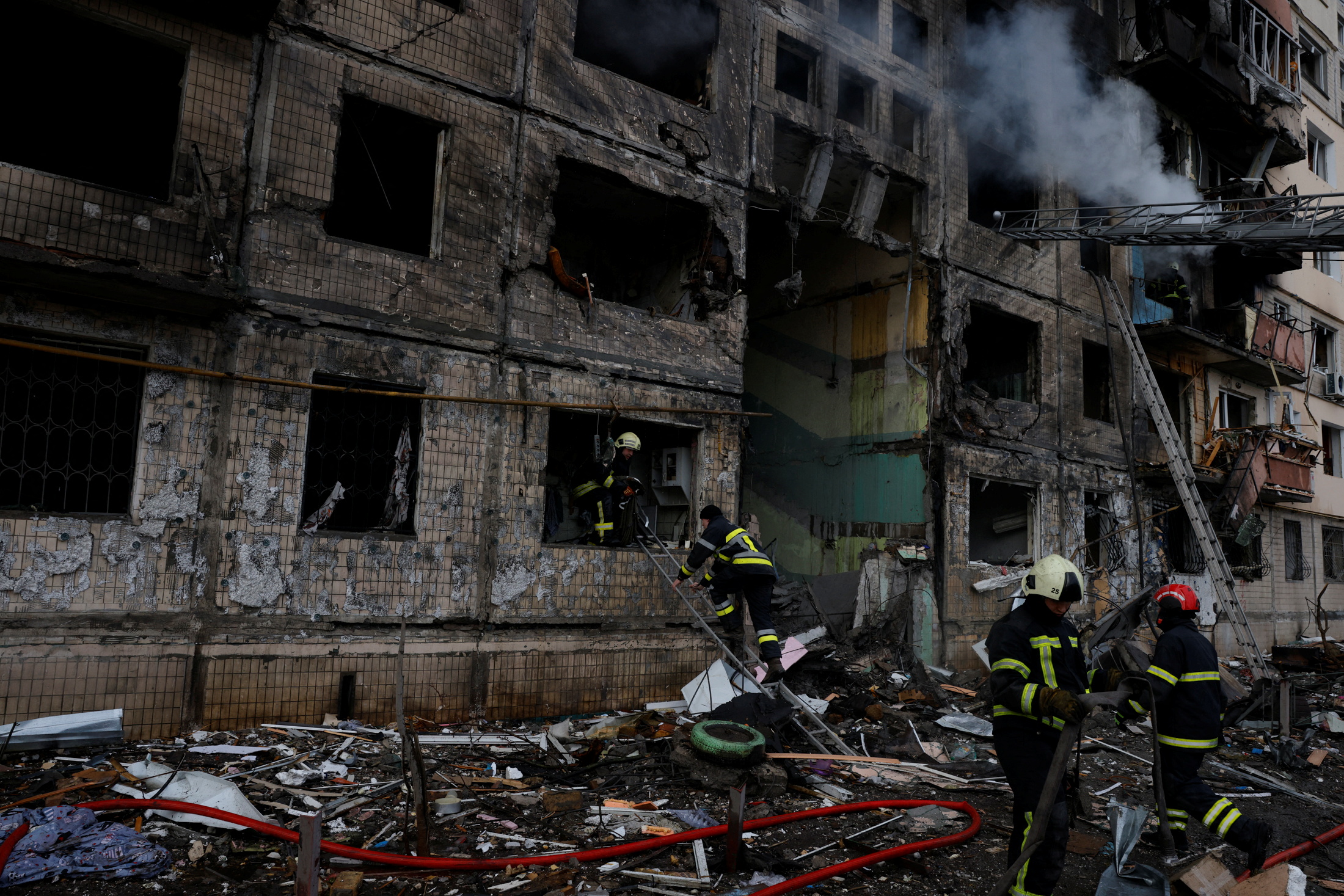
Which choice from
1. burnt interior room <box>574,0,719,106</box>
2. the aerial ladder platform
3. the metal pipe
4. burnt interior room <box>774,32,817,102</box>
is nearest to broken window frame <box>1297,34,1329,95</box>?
the aerial ladder platform

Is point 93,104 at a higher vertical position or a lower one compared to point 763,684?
higher

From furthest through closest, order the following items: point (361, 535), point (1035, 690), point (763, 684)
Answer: point (763, 684) → point (361, 535) → point (1035, 690)

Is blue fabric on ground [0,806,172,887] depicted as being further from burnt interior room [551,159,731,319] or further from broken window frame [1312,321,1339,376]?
broken window frame [1312,321,1339,376]

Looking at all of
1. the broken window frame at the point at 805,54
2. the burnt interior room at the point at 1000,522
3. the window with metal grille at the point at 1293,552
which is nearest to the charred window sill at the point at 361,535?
the broken window frame at the point at 805,54

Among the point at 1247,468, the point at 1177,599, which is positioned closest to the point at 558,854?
the point at 1177,599

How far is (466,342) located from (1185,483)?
12159mm

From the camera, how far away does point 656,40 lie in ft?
34.6

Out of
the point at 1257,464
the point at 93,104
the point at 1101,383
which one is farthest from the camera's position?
the point at 1257,464

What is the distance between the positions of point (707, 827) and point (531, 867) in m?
1.04

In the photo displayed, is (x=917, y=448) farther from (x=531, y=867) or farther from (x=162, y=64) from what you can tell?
(x=162, y=64)

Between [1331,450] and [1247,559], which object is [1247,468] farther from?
[1331,450]

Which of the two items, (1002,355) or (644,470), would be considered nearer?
(644,470)

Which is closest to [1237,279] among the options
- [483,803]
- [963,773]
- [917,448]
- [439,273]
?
[917,448]

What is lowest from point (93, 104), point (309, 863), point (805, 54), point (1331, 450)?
point (309, 863)
